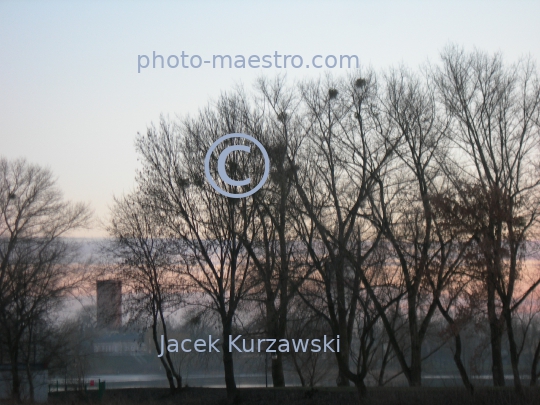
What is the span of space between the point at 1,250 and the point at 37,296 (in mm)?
1977

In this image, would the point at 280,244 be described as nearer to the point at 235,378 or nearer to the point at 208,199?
the point at 208,199

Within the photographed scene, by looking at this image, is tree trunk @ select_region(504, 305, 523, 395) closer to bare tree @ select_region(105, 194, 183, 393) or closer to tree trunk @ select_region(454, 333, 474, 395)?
tree trunk @ select_region(454, 333, 474, 395)

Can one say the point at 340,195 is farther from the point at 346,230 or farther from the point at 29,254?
the point at 29,254

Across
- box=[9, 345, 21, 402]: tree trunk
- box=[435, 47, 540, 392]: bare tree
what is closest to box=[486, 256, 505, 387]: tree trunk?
box=[435, 47, 540, 392]: bare tree

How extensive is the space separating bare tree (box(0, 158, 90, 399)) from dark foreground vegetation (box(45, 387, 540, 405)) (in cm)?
182

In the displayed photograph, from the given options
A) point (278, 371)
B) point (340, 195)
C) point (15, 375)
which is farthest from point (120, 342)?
point (15, 375)

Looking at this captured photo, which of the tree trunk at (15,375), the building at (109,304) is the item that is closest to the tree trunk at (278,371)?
the building at (109,304)

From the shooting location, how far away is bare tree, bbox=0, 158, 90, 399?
8.00 m

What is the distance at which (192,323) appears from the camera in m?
6.76

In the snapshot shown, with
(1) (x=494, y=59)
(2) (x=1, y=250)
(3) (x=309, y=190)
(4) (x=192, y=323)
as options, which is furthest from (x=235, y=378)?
(1) (x=494, y=59)

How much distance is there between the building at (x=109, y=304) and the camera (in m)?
7.30

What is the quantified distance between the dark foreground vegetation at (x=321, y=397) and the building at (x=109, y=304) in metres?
0.83

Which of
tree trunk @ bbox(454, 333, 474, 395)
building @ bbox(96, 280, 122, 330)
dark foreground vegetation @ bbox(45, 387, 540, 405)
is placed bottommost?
dark foreground vegetation @ bbox(45, 387, 540, 405)

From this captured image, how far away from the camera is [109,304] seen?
24.3 feet
